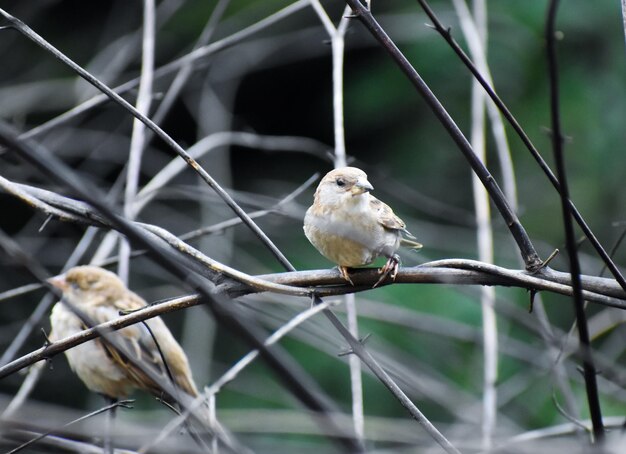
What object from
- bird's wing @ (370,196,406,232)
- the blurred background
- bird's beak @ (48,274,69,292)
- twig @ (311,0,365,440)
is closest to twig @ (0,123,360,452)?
twig @ (311,0,365,440)

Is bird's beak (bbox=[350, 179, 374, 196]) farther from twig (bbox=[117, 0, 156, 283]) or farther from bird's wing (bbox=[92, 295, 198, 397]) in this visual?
bird's wing (bbox=[92, 295, 198, 397])

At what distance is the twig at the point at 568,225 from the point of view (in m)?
1.68

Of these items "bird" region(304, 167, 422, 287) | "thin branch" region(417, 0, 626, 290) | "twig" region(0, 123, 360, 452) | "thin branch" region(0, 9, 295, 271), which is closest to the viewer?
"twig" region(0, 123, 360, 452)

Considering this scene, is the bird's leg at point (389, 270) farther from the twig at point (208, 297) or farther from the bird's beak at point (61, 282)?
the bird's beak at point (61, 282)

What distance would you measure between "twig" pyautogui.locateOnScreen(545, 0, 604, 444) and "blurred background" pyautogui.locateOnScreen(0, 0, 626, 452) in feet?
11.4

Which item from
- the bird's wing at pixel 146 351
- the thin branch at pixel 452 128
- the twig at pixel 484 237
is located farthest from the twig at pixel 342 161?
the bird's wing at pixel 146 351

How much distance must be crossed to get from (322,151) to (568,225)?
400 cm

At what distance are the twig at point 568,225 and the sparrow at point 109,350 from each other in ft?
10.3

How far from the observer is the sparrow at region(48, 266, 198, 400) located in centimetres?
479

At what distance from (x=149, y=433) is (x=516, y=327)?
5.27 metres

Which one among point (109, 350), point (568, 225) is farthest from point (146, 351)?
point (568, 225)

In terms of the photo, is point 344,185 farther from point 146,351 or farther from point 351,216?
point 146,351

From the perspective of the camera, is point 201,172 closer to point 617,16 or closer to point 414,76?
point 414,76

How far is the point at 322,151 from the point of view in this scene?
577 centimetres
